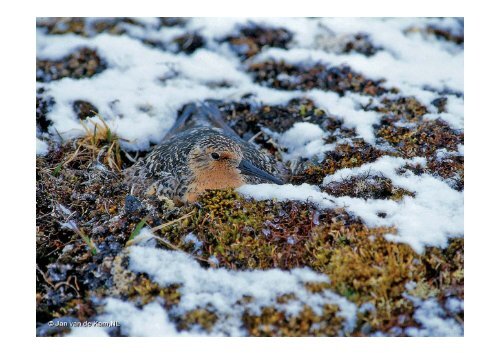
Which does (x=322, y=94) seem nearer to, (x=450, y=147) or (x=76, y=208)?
(x=450, y=147)

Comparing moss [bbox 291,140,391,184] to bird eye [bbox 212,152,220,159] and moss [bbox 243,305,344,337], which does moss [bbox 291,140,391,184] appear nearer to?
bird eye [bbox 212,152,220,159]

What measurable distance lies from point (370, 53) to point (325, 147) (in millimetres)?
2188

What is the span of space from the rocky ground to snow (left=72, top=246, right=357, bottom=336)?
2cm

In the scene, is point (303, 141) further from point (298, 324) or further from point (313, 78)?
point (298, 324)

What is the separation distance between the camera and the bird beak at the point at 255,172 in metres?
5.30

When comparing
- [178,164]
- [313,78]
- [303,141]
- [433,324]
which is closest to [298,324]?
[433,324]

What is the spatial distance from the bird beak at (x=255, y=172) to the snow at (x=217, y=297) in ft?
4.42

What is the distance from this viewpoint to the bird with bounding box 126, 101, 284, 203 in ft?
17.5

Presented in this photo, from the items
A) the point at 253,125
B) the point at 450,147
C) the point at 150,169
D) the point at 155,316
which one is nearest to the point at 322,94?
the point at 253,125

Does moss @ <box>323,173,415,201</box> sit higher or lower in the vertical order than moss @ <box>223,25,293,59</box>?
lower

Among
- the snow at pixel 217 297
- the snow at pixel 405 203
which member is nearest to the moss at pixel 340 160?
the snow at pixel 405 203

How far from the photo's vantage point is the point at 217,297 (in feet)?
13.0

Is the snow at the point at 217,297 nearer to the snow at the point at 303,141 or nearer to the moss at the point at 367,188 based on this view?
the moss at the point at 367,188

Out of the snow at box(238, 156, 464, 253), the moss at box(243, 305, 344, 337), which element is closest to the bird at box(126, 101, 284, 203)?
the snow at box(238, 156, 464, 253)
